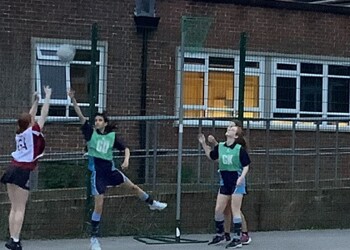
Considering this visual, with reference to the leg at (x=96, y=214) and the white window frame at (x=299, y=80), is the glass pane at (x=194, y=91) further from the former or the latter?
the leg at (x=96, y=214)

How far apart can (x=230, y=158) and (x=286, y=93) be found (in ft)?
11.1

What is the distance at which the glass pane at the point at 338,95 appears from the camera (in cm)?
1781

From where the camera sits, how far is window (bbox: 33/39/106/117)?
14227 mm

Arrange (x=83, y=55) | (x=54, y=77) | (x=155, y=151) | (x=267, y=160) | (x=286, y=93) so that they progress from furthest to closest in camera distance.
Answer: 1. (x=286, y=93)
2. (x=267, y=160)
3. (x=155, y=151)
4. (x=83, y=55)
5. (x=54, y=77)

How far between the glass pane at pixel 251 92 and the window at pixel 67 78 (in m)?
2.29

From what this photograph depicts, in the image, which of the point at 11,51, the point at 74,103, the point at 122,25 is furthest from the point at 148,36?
the point at 74,103

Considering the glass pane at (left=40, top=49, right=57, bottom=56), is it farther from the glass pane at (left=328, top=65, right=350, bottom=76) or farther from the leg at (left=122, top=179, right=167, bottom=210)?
the glass pane at (left=328, top=65, right=350, bottom=76)

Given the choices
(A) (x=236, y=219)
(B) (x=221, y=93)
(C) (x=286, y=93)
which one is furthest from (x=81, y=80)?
(C) (x=286, y=93)

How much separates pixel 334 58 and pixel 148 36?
13.1 feet

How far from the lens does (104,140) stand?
13070 millimetres

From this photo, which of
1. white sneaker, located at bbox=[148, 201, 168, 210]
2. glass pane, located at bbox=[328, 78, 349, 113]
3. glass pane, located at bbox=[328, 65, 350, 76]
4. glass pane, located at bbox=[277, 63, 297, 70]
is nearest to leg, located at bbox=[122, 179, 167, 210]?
white sneaker, located at bbox=[148, 201, 168, 210]

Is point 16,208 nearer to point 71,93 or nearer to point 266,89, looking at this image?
point 71,93

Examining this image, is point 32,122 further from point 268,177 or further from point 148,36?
point 148,36

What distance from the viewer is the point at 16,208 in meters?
12.3
